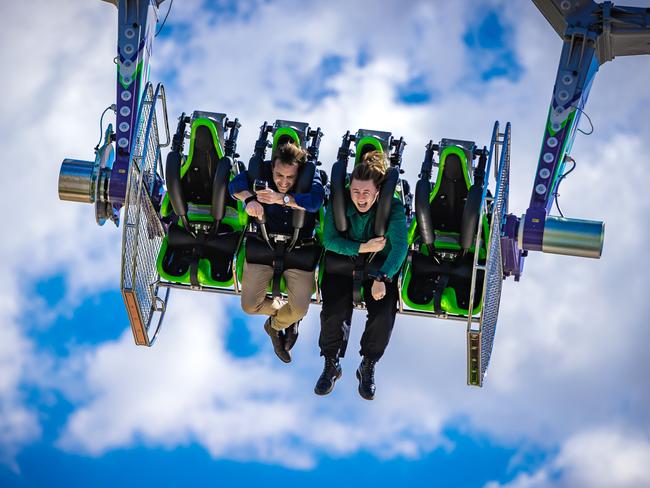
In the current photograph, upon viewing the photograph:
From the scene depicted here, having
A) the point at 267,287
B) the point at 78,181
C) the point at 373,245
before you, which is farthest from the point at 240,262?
the point at 78,181

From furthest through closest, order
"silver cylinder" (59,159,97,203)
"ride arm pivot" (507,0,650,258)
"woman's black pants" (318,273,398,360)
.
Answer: "silver cylinder" (59,159,97,203) → "ride arm pivot" (507,0,650,258) → "woman's black pants" (318,273,398,360)

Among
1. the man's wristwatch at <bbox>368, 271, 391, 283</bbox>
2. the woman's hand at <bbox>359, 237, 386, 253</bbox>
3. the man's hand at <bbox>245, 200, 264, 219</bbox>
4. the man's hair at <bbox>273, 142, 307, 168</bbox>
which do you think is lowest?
the man's wristwatch at <bbox>368, 271, 391, 283</bbox>

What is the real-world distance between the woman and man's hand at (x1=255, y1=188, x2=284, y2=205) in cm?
45

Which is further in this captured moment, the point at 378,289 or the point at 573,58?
the point at 573,58

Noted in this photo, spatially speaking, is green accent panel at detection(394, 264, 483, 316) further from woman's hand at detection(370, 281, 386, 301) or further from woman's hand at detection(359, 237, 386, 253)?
woman's hand at detection(359, 237, 386, 253)

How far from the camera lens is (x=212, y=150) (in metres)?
15.1

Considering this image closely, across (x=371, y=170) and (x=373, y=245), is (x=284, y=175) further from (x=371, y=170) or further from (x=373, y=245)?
(x=373, y=245)

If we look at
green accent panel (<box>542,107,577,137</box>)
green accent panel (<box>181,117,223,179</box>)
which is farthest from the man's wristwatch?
green accent panel (<box>542,107,577,137</box>)

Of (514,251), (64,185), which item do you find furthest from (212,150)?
(514,251)

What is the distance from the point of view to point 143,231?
1507cm

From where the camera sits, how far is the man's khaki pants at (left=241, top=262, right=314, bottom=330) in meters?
14.9

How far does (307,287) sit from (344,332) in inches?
19.6

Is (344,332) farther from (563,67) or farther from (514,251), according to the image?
(563,67)

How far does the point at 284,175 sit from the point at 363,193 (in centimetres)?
67
